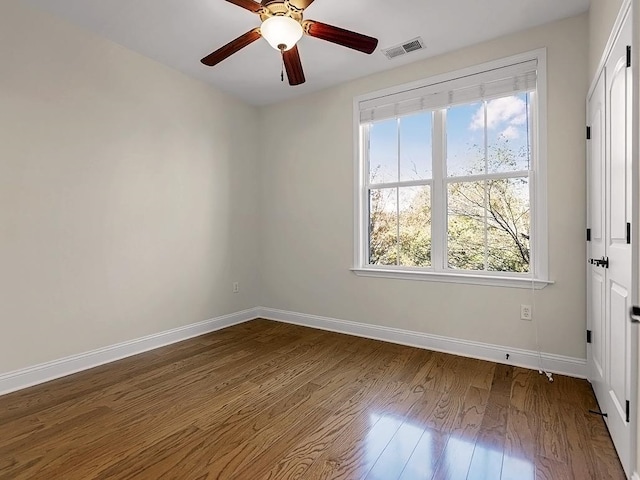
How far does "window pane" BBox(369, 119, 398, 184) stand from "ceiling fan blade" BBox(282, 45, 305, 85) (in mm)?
1265

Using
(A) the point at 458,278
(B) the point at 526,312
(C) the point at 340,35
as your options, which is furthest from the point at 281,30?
(B) the point at 526,312

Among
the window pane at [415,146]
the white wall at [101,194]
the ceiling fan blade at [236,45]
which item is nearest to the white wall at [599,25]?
the window pane at [415,146]

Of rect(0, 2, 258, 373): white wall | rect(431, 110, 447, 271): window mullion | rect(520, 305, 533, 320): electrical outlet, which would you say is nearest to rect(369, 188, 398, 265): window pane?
rect(431, 110, 447, 271): window mullion

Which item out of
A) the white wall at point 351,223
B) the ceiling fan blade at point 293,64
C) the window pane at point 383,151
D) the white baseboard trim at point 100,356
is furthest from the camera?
the window pane at point 383,151

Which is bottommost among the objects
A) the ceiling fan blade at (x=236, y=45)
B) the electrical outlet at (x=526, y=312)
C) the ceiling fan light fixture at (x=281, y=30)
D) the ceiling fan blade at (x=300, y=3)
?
the electrical outlet at (x=526, y=312)

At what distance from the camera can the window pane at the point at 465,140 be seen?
121 inches

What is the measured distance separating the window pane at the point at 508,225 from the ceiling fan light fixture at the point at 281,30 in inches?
82.2

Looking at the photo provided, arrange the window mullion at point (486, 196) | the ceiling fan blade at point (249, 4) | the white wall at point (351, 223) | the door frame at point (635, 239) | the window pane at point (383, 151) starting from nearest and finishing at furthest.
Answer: the door frame at point (635, 239)
the ceiling fan blade at point (249, 4)
the white wall at point (351, 223)
the window mullion at point (486, 196)
the window pane at point (383, 151)

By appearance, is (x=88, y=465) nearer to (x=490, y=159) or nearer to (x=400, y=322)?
(x=400, y=322)

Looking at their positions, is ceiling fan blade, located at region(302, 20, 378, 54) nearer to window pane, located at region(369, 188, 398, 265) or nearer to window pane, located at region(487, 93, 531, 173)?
window pane, located at region(487, 93, 531, 173)

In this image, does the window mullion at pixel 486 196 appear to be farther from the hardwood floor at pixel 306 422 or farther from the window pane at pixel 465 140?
the hardwood floor at pixel 306 422

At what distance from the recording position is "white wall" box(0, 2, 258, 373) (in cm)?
245

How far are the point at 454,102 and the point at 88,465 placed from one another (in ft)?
12.1

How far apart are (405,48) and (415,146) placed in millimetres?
893
